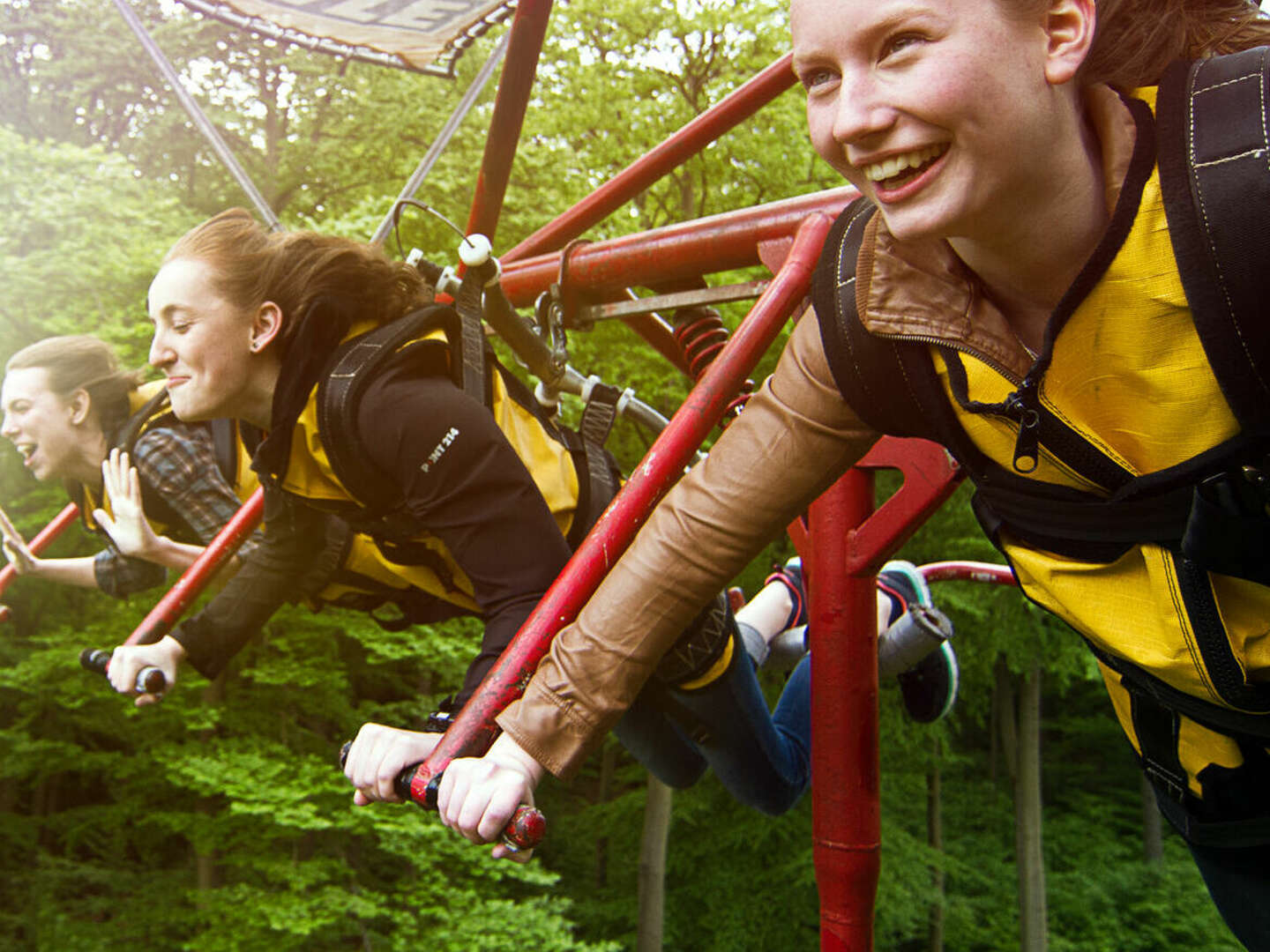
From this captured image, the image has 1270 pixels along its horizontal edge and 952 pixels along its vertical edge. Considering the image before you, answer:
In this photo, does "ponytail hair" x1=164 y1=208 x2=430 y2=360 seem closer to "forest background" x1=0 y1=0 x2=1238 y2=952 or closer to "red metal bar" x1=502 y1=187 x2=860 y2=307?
"red metal bar" x1=502 y1=187 x2=860 y2=307

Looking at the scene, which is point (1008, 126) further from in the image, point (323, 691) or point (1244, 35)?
point (323, 691)

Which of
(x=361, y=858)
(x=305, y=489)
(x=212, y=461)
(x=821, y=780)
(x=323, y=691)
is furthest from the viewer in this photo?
(x=361, y=858)

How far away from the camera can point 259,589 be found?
7.47 feet

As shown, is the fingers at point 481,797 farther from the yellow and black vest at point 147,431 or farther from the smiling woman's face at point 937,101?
the yellow and black vest at point 147,431

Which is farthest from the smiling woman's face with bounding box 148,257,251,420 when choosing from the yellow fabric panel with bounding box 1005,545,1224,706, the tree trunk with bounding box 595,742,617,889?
the tree trunk with bounding box 595,742,617,889

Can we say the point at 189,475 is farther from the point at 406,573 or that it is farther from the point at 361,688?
the point at 361,688

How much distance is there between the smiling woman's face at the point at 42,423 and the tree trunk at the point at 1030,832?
947cm

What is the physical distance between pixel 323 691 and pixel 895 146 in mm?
7316

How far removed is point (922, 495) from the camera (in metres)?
2.05

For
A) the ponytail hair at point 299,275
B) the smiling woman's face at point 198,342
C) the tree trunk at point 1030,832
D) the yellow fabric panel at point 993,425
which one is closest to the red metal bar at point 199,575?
the smiling woman's face at point 198,342

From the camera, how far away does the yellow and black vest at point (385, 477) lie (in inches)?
62.8

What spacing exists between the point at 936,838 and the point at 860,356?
12.4m

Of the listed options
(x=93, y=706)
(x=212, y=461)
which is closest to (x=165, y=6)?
(x=93, y=706)

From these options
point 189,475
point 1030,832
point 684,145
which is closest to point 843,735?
point 684,145
